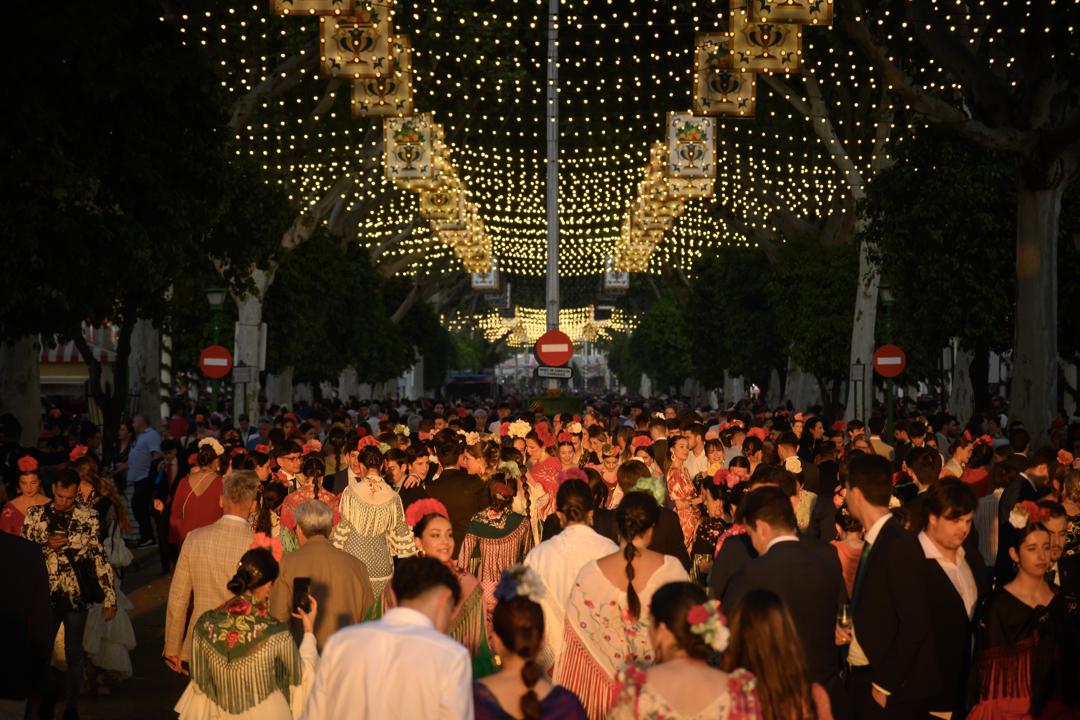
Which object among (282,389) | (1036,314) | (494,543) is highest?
(1036,314)

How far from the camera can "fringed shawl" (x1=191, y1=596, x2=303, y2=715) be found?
5762 millimetres

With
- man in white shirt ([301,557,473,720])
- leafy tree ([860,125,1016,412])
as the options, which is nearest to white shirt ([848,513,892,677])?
man in white shirt ([301,557,473,720])

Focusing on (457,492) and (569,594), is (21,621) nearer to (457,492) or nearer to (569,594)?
(569,594)

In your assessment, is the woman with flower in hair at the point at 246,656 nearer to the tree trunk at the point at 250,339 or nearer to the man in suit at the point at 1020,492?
the man in suit at the point at 1020,492

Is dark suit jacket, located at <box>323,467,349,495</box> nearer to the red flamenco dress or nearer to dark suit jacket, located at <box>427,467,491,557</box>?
dark suit jacket, located at <box>427,467,491,557</box>

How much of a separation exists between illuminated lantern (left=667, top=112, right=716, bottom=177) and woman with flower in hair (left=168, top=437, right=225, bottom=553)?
13289 millimetres

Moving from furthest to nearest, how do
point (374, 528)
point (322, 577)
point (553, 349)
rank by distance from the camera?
point (553, 349)
point (374, 528)
point (322, 577)

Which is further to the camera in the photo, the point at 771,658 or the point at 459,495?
the point at 459,495

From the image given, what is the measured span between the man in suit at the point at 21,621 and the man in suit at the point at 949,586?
4.54 m

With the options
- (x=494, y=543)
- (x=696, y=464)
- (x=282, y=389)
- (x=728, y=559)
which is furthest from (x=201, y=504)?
(x=282, y=389)

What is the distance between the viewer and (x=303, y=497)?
882cm

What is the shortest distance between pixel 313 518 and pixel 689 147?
1666 cm

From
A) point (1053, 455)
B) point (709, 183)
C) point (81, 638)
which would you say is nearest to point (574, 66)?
point (709, 183)

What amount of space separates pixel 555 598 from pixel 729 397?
4947 cm
